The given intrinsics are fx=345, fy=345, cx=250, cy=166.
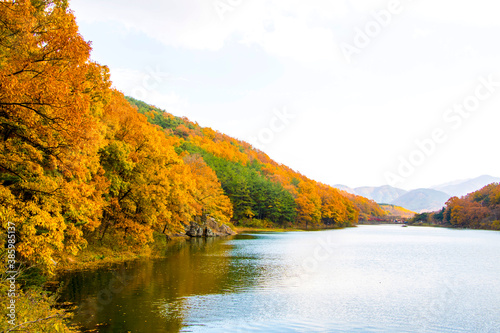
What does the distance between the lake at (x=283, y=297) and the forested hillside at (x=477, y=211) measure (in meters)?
113

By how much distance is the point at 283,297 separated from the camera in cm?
2031

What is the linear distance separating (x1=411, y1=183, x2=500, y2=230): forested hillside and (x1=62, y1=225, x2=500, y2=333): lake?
113357 mm

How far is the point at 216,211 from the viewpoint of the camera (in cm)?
7325

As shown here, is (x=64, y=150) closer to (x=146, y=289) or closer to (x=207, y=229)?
(x=146, y=289)

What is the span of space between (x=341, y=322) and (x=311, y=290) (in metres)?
6.47

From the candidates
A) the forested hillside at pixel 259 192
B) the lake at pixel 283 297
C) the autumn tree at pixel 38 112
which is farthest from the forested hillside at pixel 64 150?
the forested hillside at pixel 259 192

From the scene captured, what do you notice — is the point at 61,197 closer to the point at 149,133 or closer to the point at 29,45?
the point at 29,45

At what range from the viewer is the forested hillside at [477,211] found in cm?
12575

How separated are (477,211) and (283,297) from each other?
459 ft

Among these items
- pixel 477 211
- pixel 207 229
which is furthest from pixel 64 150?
pixel 477 211

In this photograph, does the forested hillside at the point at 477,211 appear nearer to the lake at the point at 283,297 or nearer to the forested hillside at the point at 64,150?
the lake at the point at 283,297

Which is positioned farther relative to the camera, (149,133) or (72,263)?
(149,133)

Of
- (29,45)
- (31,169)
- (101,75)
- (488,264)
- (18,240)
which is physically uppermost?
(101,75)

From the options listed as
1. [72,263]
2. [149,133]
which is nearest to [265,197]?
[149,133]
